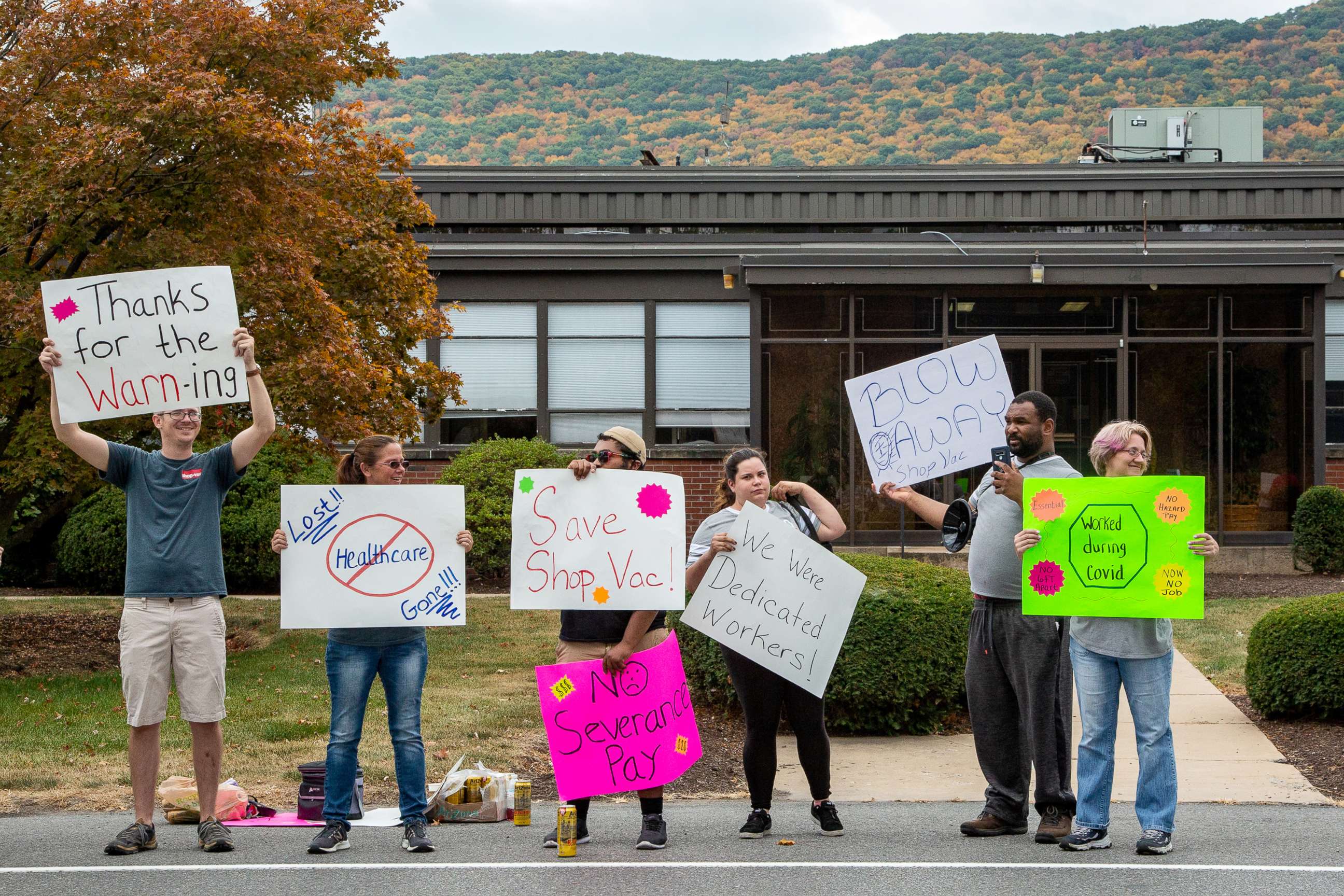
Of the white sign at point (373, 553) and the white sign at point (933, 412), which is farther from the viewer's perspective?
the white sign at point (933, 412)

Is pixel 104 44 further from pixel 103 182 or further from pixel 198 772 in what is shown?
pixel 198 772

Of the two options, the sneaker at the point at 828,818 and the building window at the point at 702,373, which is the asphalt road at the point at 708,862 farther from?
the building window at the point at 702,373

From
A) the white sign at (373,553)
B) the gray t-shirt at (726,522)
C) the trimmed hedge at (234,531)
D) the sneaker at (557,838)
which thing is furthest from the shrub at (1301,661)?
the trimmed hedge at (234,531)

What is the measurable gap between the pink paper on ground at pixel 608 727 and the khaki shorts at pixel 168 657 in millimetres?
1451

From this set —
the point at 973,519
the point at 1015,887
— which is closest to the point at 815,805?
the point at 1015,887

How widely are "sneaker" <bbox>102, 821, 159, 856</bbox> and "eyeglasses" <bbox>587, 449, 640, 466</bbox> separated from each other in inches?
99.7

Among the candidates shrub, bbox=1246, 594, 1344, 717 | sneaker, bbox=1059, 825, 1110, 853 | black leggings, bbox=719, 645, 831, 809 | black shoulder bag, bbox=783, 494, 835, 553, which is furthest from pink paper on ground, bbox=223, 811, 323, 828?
shrub, bbox=1246, 594, 1344, 717

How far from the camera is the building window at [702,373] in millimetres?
18969

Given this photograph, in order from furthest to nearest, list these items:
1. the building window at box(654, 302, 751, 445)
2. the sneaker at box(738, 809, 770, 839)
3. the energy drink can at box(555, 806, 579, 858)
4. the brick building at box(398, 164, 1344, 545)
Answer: the building window at box(654, 302, 751, 445) < the brick building at box(398, 164, 1344, 545) < the sneaker at box(738, 809, 770, 839) < the energy drink can at box(555, 806, 579, 858)

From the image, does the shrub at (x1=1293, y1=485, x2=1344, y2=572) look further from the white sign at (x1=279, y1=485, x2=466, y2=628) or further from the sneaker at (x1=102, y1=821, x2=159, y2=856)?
the sneaker at (x1=102, y1=821, x2=159, y2=856)

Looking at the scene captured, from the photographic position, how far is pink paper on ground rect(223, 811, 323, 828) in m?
6.39

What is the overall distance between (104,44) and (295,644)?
5626mm

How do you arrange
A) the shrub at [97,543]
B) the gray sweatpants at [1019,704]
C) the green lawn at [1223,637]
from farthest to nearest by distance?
the shrub at [97,543] < the green lawn at [1223,637] < the gray sweatpants at [1019,704]

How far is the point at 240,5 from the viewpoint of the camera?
1061 centimetres
